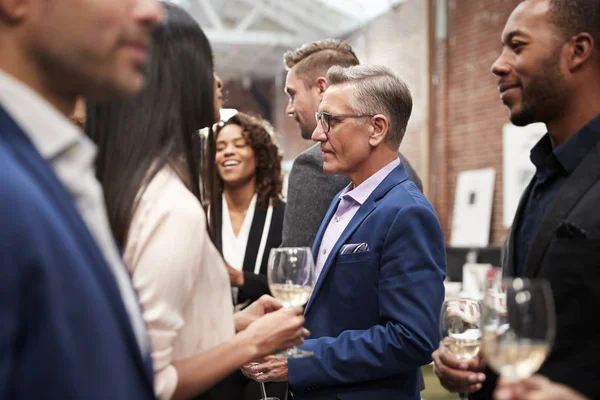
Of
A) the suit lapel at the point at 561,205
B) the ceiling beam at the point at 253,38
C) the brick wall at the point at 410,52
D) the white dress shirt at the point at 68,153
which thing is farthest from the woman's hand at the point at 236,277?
the ceiling beam at the point at 253,38

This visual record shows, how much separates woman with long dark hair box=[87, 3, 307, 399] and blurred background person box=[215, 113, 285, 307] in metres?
1.79

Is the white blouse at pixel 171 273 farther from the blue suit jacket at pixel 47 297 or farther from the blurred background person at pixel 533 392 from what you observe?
the blurred background person at pixel 533 392

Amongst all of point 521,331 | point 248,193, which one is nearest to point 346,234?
point 521,331

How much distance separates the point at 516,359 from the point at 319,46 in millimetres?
2221

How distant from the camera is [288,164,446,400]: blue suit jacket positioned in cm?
178

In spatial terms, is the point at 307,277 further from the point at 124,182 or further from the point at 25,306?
the point at 25,306

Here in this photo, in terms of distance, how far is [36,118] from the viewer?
828 millimetres

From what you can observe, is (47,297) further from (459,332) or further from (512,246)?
(512,246)

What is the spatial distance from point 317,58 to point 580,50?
1.53m

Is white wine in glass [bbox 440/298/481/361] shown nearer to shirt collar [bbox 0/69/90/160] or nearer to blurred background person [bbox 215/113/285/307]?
shirt collar [bbox 0/69/90/160]

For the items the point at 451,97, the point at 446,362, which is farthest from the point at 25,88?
the point at 451,97

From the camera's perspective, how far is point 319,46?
9.86 ft

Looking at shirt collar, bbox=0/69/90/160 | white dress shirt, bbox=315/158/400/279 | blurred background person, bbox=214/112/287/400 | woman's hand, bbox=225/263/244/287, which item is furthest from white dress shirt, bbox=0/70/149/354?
blurred background person, bbox=214/112/287/400

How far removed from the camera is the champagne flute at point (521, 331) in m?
1.02
